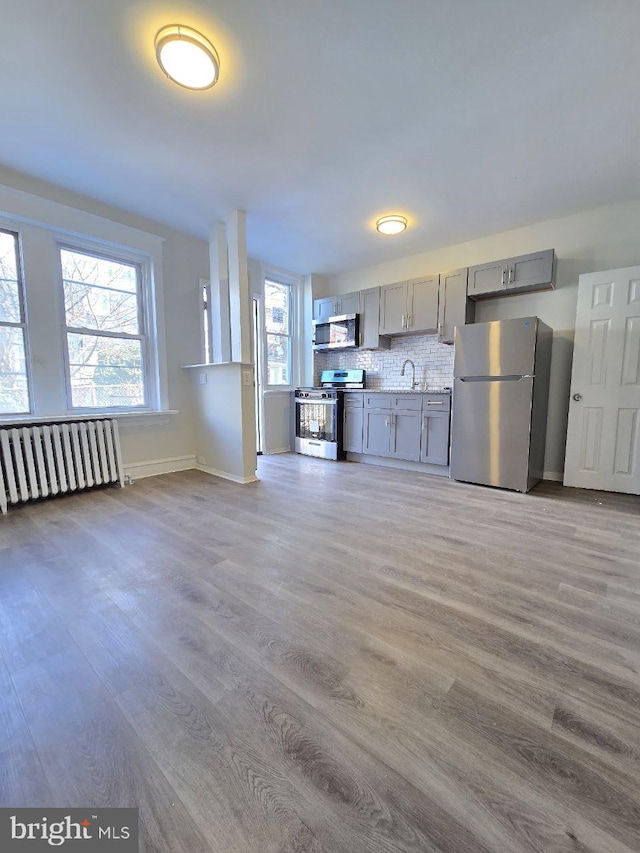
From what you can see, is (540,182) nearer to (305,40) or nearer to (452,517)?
(305,40)

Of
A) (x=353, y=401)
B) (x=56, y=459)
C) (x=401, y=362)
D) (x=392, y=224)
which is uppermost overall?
(x=392, y=224)

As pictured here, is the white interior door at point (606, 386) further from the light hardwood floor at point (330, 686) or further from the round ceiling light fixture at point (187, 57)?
the round ceiling light fixture at point (187, 57)

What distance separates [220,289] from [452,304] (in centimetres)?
265

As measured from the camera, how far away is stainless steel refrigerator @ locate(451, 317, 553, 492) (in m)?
3.18

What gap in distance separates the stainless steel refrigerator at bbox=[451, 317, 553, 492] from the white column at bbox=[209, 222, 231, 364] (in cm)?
255

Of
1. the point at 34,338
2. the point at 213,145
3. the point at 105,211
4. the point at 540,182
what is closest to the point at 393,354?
the point at 540,182

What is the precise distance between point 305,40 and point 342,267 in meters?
3.35

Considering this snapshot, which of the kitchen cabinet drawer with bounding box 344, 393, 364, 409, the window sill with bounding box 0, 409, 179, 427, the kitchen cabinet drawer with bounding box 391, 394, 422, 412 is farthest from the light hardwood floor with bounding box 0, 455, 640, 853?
the kitchen cabinet drawer with bounding box 344, 393, 364, 409

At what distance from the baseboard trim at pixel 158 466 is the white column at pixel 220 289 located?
1322 mm

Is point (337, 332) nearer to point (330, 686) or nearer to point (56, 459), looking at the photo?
point (56, 459)

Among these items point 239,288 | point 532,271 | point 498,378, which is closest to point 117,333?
point 239,288

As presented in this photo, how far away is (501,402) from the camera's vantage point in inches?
130

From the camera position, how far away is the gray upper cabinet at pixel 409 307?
4086 millimetres

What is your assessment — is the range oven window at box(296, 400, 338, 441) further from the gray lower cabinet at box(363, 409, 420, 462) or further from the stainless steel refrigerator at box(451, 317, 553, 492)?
the stainless steel refrigerator at box(451, 317, 553, 492)
